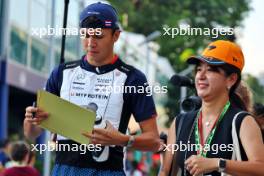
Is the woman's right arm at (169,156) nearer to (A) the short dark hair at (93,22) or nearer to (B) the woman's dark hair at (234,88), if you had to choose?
(B) the woman's dark hair at (234,88)

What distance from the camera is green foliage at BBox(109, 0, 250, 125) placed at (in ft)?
123

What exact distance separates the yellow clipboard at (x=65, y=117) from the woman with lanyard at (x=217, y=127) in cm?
57

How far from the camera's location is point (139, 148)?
17.5 ft

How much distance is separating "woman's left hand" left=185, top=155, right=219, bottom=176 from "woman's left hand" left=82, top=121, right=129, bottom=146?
0.47 metres

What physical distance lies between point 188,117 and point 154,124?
0.91ft

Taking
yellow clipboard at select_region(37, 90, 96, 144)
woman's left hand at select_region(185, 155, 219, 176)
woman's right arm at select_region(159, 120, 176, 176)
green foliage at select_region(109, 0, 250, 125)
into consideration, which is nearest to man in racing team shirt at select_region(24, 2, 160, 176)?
woman's right arm at select_region(159, 120, 176, 176)

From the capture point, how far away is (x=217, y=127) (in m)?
5.07

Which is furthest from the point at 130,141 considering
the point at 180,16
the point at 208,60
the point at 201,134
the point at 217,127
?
the point at 180,16

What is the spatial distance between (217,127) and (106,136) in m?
0.64

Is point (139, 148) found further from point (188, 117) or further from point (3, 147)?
point (3, 147)

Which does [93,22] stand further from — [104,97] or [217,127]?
[217,127]

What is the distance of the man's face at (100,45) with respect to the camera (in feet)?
17.6

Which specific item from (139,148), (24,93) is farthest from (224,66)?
(24,93)

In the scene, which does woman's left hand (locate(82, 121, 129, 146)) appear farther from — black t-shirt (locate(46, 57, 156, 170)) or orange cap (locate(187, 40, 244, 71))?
orange cap (locate(187, 40, 244, 71))
